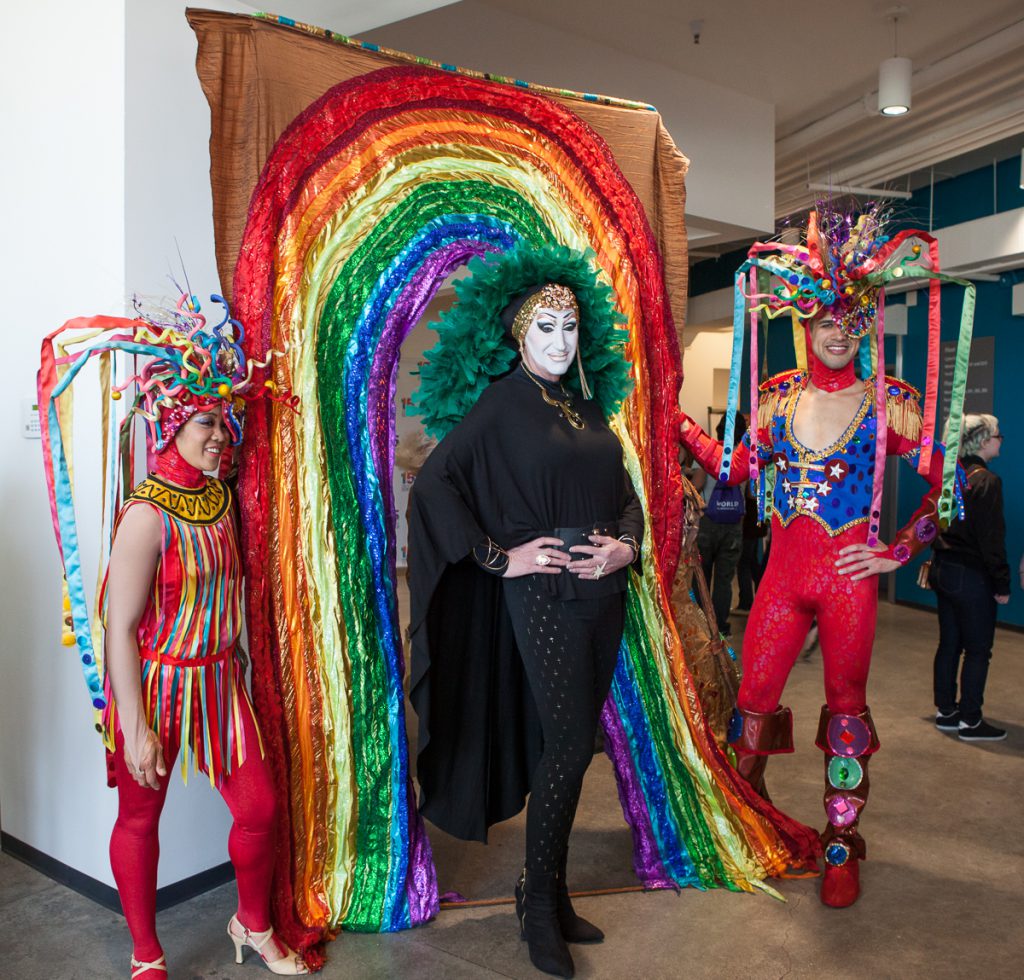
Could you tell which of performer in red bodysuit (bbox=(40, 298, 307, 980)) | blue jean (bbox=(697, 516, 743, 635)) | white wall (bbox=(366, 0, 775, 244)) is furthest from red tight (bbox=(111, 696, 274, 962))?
blue jean (bbox=(697, 516, 743, 635))

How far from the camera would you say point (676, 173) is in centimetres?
311

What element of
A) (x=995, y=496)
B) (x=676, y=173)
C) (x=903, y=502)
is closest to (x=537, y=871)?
(x=676, y=173)

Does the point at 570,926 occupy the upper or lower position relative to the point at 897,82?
lower

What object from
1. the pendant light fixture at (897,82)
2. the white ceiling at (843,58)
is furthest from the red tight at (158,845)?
the pendant light fixture at (897,82)

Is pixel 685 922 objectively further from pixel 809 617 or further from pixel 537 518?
pixel 537 518

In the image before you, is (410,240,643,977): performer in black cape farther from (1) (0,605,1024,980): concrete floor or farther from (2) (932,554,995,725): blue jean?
(2) (932,554,995,725): blue jean

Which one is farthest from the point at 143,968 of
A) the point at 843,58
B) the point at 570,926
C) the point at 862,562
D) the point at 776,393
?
the point at 843,58

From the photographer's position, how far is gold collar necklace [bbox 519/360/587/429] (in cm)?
237

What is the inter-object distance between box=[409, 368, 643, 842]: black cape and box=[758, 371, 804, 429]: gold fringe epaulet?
690 millimetres

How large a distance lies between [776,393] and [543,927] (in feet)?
5.43

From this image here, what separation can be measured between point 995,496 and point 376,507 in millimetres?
3001

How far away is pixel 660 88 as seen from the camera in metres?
4.99

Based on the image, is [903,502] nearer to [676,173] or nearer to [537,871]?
[676,173]

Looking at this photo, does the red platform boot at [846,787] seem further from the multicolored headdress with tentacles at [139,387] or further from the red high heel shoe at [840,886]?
the multicolored headdress with tentacles at [139,387]
